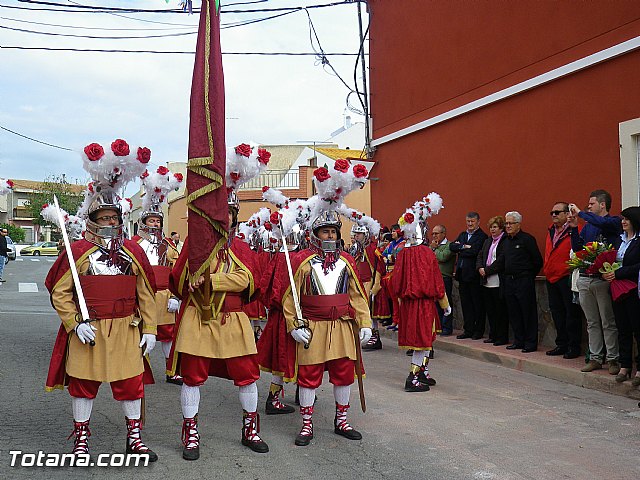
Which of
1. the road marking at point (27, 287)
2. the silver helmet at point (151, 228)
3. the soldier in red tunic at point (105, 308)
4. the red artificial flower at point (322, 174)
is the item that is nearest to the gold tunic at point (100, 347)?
the soldier in red tunic at point (105, 308)

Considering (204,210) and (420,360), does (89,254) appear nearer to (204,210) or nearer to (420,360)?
(204,210)

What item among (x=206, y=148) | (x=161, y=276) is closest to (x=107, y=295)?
(x=206, y=148)

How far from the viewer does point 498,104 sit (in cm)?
1126

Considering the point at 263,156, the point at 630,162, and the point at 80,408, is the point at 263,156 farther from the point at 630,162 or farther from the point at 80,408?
the point at 630,162

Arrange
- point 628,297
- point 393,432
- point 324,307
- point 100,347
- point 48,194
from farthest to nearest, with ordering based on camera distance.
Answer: point 48,194, point 628,297, point 393,432, point 324,307, point 100,347

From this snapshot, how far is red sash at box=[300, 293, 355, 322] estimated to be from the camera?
567 centimetres

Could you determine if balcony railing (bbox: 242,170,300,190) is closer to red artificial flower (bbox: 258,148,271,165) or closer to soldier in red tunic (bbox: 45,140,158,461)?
red artificial flower (bbox: 258,148,271,165)

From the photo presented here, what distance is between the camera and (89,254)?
496cm

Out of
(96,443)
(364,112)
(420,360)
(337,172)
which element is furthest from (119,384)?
(364,112)

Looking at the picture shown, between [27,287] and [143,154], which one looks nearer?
[143,154]

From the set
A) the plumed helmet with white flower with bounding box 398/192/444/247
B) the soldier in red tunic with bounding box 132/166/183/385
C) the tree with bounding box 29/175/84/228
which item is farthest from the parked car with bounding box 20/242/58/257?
the plumed helmet with white flower with bounding box 398/192/444/247

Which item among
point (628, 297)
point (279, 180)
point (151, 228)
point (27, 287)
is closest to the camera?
point (628, 297)

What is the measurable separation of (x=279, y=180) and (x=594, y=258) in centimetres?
2477

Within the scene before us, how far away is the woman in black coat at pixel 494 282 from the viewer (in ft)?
32.8
